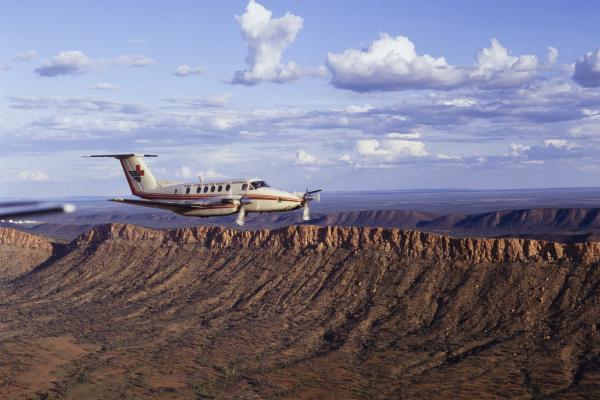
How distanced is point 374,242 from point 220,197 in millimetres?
93061

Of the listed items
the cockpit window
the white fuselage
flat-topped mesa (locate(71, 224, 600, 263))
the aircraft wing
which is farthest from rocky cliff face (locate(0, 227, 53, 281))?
the cockpit window

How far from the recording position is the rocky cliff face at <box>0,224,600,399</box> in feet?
A: 286

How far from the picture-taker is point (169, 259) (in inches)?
6471

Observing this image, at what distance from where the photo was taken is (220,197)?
4844cm

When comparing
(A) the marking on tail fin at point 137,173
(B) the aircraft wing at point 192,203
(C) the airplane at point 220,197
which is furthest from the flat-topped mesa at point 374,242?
(B) the aircraft wing at point 192,203

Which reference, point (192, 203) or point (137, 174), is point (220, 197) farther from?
point (137, 174)

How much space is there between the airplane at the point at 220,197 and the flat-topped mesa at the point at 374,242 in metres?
80.1

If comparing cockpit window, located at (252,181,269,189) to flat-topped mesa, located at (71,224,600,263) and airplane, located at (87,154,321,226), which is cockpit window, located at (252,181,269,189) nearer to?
airplane, located at (87,154,321,226)

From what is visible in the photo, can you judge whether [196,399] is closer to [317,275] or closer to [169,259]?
[317,275]

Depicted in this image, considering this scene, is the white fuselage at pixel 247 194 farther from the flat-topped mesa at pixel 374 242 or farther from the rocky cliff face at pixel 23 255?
the rocky cliff face at pixel 23 255

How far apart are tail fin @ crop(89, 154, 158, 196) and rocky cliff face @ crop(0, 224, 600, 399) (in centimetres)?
3797

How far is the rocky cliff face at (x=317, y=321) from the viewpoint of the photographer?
87.1m

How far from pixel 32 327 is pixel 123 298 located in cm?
2537

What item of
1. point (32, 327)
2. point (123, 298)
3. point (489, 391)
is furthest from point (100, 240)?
point (489, 391)
